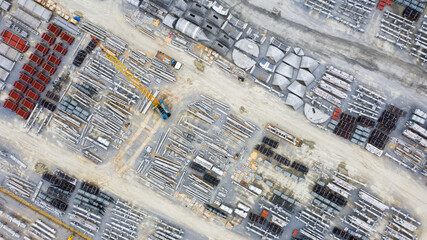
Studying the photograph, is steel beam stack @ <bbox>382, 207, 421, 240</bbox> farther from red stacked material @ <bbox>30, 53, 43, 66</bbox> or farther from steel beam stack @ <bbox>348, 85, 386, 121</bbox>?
red stacked material @ <bbox>30, 53, 43, 66</bbox>

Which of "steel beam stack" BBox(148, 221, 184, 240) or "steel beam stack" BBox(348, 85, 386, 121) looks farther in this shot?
"steel beam stack" BBox(148, 221, 184, 240)

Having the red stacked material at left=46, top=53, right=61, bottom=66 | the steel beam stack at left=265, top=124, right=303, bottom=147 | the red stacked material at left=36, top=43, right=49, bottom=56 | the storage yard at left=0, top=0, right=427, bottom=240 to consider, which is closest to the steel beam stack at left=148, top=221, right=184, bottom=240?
the storage yard at left=0, top=0, right=427, bottom=240

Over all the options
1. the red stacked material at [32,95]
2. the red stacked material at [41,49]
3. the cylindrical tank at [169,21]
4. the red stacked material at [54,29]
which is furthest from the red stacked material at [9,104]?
the cylindrical tank at [169,21]

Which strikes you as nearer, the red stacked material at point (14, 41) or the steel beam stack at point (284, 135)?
the steel beam stack at point (284, 135)

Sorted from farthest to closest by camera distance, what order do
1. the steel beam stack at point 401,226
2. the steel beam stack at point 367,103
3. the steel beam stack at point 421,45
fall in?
the steel beam stack at point 367,103 → the steel beam stack at point 421,45 → the steel beam stack at point 401,226

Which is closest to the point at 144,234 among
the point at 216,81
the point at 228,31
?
the point at 216,81

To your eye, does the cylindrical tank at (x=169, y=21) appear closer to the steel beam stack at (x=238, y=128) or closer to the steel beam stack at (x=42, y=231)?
the steel beam stack at (x=238, y=128)
